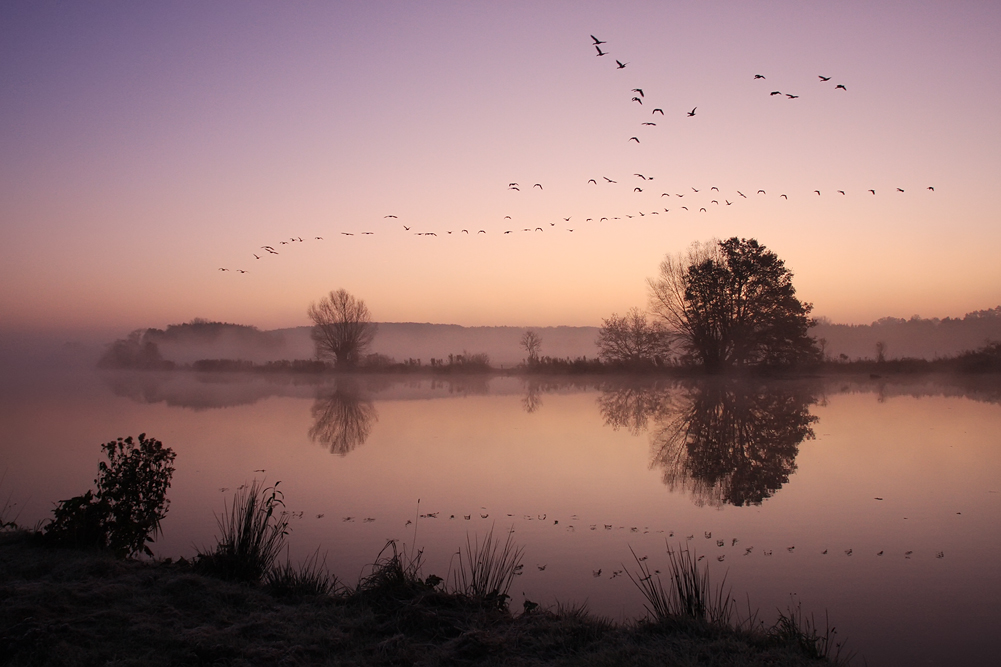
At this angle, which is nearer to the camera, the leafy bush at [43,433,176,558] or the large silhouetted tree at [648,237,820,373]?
the leafy bush at [43,433,176,558]

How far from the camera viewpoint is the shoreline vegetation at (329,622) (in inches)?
158

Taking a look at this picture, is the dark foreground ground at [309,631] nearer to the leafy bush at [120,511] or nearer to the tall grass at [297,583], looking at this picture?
the tall grass at [297,583]

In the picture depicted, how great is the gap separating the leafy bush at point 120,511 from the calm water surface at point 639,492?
0.50m

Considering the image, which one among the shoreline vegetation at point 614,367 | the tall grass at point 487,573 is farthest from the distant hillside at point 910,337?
the tall grass at point 487,573

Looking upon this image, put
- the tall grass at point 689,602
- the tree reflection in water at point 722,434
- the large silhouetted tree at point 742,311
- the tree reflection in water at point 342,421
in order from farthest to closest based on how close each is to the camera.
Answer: the large silhouetted tree at point 742,311 < the tree reflection in water at point 342,421 < the tree reflection in water at point 722,434 < the tall grass at point 689,602

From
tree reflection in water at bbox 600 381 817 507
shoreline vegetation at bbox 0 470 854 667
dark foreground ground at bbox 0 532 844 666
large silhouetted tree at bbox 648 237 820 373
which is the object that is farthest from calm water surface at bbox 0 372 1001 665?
large silhouetted tree at bbox 648 237 820 373

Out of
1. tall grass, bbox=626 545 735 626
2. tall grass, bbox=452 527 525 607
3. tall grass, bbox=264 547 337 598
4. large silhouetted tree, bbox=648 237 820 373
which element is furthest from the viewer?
large silhouetted tree, bbox=648 237 820 373

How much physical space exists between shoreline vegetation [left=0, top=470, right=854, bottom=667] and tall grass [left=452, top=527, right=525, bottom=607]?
1.2 inches

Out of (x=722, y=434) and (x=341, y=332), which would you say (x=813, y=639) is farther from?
(x=341, y=332)

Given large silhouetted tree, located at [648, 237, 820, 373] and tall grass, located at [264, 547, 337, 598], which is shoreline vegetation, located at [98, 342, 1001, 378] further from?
tall grass, located at [264, 547, 337, 598]

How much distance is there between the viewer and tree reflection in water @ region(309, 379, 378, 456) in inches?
566

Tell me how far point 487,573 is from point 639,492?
4572 mm

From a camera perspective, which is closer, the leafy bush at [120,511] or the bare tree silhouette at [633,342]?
the leafy bush at [120,511]

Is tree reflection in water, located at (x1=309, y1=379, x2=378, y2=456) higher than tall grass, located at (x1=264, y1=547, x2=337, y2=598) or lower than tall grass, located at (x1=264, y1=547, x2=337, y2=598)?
lower
